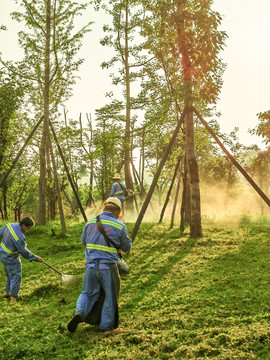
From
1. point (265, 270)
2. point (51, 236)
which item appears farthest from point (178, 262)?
point (51, 236)

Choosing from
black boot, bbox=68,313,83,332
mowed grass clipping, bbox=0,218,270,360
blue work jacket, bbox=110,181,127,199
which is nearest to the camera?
mowed grass clipping, bbox=0,218,270,360

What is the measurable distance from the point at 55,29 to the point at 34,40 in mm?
1138

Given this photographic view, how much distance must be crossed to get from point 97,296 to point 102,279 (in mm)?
294

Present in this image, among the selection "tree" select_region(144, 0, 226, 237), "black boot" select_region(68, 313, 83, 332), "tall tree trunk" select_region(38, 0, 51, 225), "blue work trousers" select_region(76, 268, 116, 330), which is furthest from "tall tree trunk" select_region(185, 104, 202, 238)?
"tall tree trunk" select_region(38, 0, 51, 225)

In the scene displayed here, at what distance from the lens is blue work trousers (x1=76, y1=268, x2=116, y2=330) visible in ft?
15.9

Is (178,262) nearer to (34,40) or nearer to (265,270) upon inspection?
(265,270)

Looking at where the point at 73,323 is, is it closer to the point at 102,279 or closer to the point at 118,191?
the point at 102,279

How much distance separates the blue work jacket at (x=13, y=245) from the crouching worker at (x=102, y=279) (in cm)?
218

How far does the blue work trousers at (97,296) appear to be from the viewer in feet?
15.9

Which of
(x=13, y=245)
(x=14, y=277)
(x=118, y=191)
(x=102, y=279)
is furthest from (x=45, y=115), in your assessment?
(x=102, y=279)

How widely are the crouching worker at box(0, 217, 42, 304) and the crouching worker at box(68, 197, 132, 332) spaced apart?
2.15m

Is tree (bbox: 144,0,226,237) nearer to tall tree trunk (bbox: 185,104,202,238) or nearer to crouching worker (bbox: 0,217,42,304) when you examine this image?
tall tree trunk (bbox: 185,104,202,238)

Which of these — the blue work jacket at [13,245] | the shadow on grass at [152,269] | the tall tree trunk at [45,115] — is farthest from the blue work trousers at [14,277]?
the tall tree trunk at [45,115]

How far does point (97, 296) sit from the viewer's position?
4992 mm
